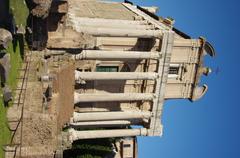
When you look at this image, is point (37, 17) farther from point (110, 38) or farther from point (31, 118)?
point (110, 38)

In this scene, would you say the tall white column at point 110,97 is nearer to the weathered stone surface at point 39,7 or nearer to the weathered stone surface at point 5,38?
the weathered stone surface at point 39,7

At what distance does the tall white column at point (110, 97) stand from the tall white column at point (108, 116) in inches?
45.0

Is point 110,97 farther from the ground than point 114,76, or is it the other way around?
point 114,76

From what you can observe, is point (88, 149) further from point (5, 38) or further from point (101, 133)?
point (5, 38)

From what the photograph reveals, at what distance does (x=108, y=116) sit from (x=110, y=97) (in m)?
1.56

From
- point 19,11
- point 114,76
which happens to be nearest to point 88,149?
point 114,76

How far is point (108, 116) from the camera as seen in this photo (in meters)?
36.2

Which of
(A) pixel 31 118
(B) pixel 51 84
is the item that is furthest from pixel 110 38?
(A) pixel 31 118

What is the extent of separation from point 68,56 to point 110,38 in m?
5.29

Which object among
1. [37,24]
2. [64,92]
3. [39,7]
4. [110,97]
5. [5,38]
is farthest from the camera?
[110,97]

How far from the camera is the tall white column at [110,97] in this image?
3528 cm

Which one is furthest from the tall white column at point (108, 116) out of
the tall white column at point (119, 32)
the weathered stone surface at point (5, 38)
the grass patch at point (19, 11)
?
the weathered stone surface at point (5, 38)

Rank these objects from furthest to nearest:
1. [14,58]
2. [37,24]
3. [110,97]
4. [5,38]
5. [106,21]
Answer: [106,21], [110,97], [37,24], [14,58], [5,38]

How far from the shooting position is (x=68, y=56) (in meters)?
32.9
